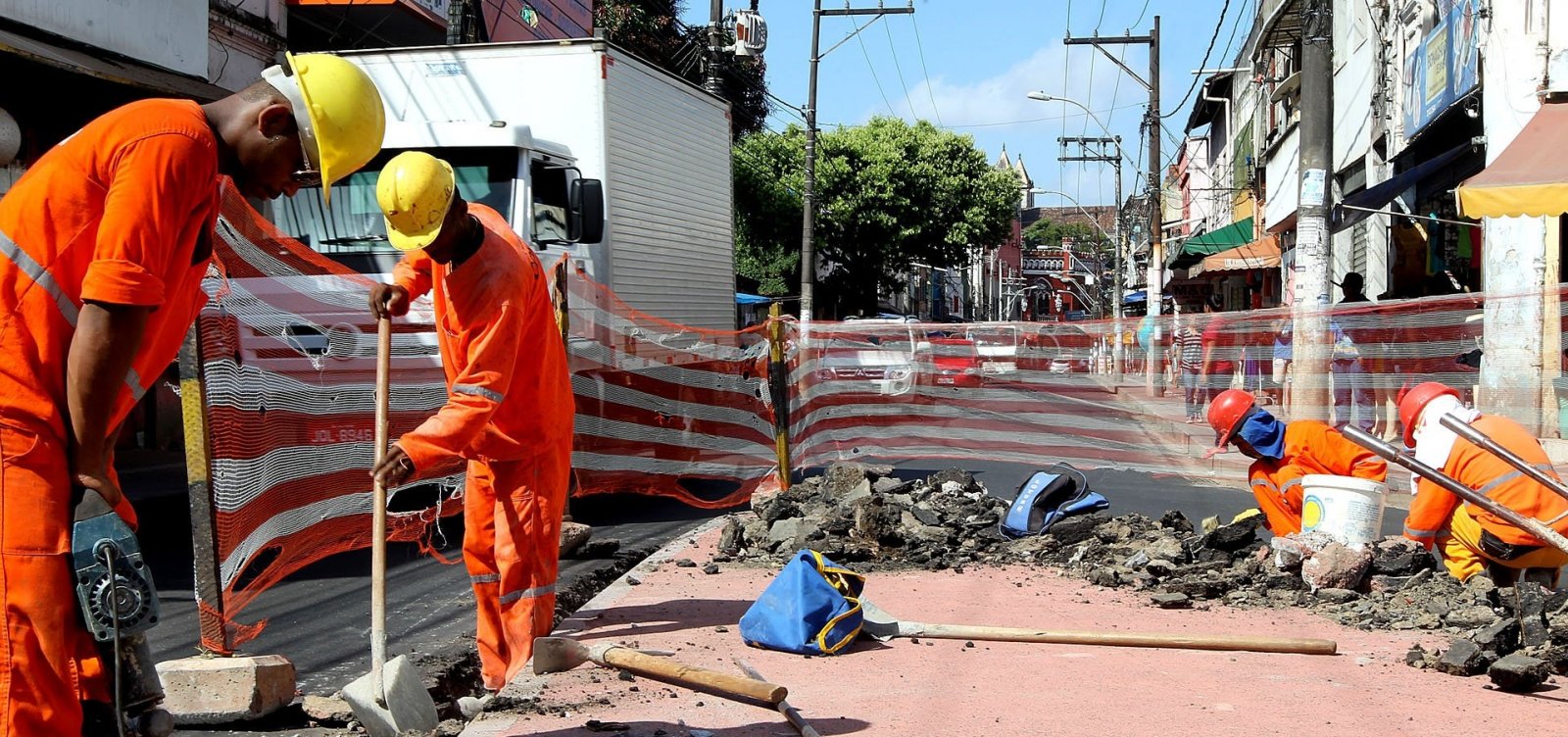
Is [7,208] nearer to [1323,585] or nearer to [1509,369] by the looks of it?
[1323,585]

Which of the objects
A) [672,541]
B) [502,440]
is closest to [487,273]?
[502,440]

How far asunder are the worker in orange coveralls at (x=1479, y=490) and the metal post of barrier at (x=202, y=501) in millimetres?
5090

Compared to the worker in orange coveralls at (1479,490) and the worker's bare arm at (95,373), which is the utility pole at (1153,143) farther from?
the worker's bare arm at (95,373)

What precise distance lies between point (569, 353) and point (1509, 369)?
6.18m

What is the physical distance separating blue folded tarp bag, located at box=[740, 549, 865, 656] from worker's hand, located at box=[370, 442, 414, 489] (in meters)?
1.87

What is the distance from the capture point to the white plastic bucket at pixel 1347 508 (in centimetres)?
655

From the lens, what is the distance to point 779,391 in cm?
1005

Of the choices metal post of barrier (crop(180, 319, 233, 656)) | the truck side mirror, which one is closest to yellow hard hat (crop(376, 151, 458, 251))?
Result: metal post of barrier (crop(180, 319, 233, 656))

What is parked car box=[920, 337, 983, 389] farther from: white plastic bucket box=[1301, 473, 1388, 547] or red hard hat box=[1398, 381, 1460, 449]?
red hard hat box=[1398, 381, 1460, 449]

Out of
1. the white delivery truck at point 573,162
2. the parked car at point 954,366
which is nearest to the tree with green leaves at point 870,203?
the white delivery truck at point 573,162

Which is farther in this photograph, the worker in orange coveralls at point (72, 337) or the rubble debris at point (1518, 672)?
the rubble debris at point (1518, 672)

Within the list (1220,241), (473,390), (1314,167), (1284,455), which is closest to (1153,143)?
(1220,241)

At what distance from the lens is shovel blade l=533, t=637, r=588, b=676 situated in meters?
4.73

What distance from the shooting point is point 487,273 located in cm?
448
